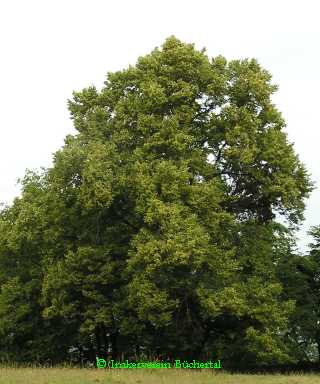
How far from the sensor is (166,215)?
2625cm

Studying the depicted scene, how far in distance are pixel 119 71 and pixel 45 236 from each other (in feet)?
33.5

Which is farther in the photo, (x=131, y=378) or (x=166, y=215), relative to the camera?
(x=166, y=215)

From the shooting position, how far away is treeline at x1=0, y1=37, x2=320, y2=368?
89.0ft

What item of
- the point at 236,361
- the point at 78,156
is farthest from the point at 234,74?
the point at 236,361

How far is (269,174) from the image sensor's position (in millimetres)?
29797

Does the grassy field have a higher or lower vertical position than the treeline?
lower

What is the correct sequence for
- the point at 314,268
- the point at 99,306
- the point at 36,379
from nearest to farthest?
the point at 36,379
the point at 99,306
the point at 314,268

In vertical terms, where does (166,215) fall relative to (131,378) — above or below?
above

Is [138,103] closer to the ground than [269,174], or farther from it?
farther from it

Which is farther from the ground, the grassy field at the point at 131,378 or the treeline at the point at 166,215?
the treeline at the point at 166,215

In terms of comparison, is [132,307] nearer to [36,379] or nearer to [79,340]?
[79,340]

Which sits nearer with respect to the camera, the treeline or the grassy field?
the grassy field

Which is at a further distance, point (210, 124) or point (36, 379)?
point (210, 124)

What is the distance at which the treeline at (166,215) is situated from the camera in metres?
27.1
